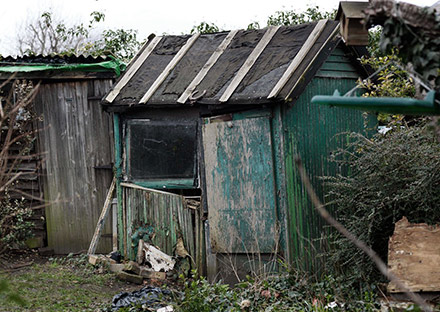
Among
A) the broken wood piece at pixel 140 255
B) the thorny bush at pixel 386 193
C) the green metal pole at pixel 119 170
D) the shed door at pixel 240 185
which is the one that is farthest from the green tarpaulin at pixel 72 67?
the thorny bush at pixel 386 193

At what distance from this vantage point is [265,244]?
7.86 m

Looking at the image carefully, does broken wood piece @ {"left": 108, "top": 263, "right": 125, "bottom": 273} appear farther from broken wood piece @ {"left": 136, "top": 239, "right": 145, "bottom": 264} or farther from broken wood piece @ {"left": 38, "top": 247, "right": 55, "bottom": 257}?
broken wood piece @ {"left": 38, "top": 247, "right": 55, "bottom": 257}

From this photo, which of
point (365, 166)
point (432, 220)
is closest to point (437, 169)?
point (432, 220)

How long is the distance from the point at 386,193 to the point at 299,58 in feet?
7.53

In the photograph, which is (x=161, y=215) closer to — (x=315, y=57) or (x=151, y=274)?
(x=151, y=274)

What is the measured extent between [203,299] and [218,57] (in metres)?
4.05

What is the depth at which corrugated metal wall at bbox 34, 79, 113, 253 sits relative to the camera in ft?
32.6

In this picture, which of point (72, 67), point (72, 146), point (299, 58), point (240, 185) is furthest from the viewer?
point (72, 146)

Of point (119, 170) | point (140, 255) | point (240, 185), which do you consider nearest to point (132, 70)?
point (119, 170)

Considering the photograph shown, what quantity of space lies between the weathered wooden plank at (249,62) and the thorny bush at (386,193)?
199 cm

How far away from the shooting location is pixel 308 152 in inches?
315

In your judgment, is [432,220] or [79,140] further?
[79,140]

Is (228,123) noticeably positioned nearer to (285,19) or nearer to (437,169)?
(437,169)

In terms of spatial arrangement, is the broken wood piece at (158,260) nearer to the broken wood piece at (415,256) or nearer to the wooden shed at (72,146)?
the wooden shed at (72,146)
